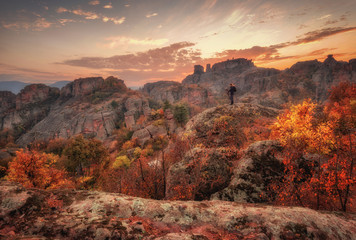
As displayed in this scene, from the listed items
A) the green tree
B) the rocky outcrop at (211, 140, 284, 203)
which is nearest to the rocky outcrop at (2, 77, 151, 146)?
the green tree

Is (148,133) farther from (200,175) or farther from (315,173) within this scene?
(315,173)

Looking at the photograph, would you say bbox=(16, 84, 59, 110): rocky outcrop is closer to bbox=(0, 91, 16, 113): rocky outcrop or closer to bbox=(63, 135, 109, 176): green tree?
bbox=(0, 91, 16, 113): rocky outcrop

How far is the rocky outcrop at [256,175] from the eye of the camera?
9.64 meters

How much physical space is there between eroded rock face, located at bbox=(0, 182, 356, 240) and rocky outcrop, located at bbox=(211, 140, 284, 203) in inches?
166

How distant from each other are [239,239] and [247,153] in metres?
8.92

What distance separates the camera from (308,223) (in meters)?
4.88

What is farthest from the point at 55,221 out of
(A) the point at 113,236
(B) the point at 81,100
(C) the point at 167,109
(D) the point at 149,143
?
(B) the point at 81,100

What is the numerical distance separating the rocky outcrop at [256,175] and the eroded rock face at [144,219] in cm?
423

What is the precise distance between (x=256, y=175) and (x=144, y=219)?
29.7 feet

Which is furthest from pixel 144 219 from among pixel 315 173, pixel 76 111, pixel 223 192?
pixel 76 111

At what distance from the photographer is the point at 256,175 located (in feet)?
34.4

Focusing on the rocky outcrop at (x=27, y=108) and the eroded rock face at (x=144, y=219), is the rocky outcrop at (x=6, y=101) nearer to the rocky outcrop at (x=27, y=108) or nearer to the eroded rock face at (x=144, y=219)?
the rocky outcrop at (x=27, y=108)

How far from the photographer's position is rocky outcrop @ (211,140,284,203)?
9641 millimetres

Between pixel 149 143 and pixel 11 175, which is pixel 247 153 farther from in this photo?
pixel 149 143
